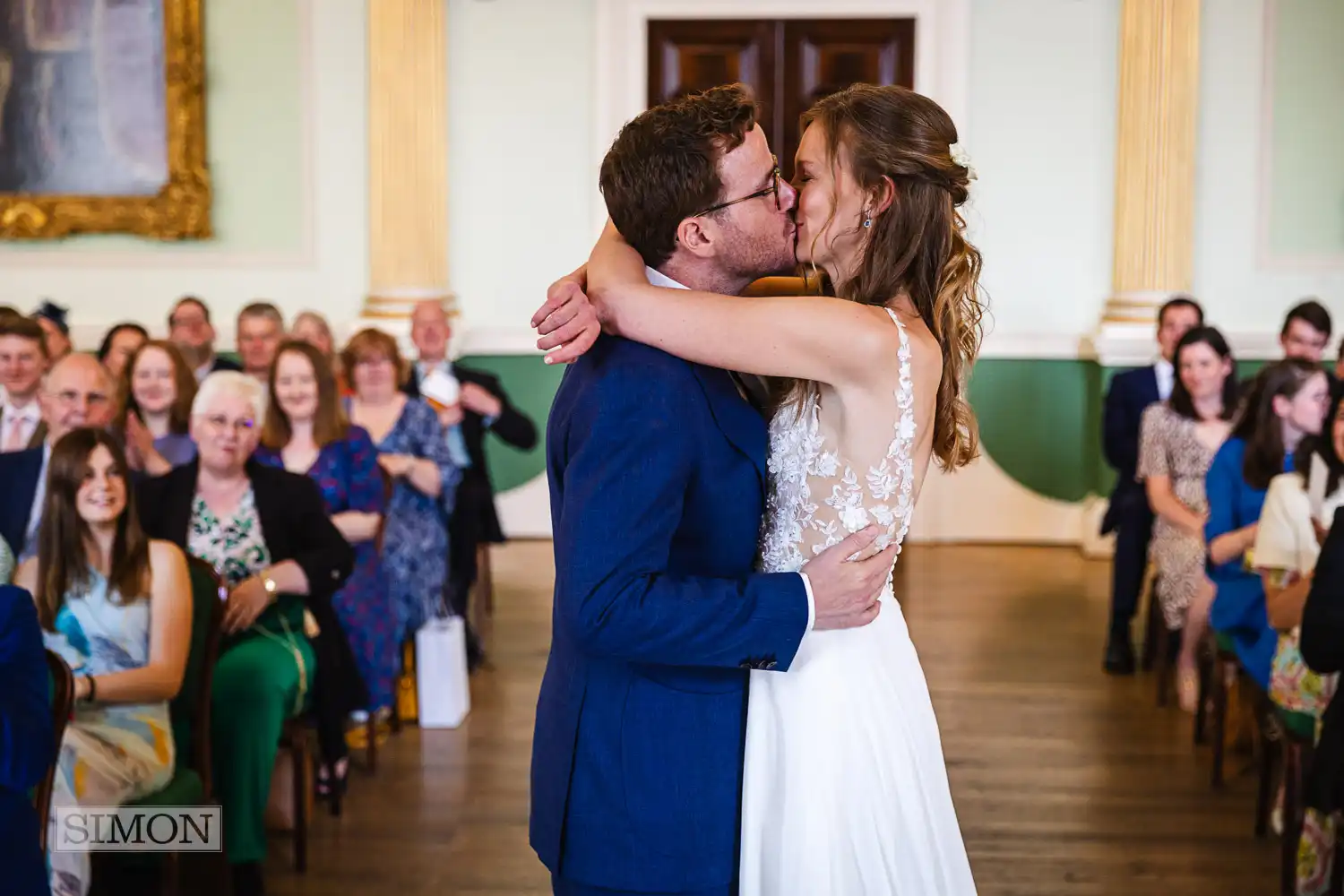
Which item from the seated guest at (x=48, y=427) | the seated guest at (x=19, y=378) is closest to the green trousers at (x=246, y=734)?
the seated guest at (x=48, y=427)

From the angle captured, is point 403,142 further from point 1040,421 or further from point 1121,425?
point 1121,425

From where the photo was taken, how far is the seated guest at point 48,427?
189 inches

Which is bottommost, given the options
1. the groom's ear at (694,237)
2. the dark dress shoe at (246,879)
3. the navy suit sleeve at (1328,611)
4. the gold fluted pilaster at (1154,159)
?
the dark dress shoe at (246,879)

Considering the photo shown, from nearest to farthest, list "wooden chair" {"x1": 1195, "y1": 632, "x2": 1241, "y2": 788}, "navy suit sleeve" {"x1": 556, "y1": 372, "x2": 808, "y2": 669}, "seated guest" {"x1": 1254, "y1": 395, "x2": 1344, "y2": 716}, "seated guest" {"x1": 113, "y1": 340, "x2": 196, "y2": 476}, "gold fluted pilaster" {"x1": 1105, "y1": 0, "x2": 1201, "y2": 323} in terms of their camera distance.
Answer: "navy suit sleeve" {"x1": 556, "y1": 372, "x2": 808, "y2": 669} → "seated guest" {"x1": 1254, "y1": 395, "x2": 1344, "y2": 716} → "wooden chair" {"x1": 1195, "y1": 632, "x2": 1241, "y2": 788} → "seated guest" {"x1": 113, "y1": 340, "x2": 196, "y2": 476} → "gold fluted pilaster" {"x1": 1105, "y1": 0, "x2": 1201, "y2": 323}

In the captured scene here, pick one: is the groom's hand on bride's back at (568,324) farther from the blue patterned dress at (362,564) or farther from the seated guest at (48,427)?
the blue patterned dress at (362,564)

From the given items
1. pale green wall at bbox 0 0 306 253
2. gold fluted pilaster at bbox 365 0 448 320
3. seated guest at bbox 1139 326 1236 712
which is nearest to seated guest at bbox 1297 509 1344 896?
seated guest at bbox 1139 326 1236 712

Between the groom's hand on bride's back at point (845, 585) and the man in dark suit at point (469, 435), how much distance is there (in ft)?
13.7

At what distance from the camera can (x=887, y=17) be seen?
30.6 feet

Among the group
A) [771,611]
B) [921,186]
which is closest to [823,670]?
[771,611]

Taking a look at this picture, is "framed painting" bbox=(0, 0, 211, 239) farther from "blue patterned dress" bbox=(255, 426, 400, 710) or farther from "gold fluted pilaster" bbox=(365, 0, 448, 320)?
"blue patterned dress" bbox=(255, 426, 400, 710)

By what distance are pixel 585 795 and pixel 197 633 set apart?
6.57ft

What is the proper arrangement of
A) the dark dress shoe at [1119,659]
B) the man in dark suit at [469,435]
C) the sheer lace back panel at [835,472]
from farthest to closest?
the dark dress shoe at [1119,659]
the man in dark suit at [469,435]
the sheer lace back panel at [835,472]

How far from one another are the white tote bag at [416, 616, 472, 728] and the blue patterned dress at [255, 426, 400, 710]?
332 mm

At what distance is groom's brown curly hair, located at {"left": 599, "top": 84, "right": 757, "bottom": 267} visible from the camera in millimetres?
2062
